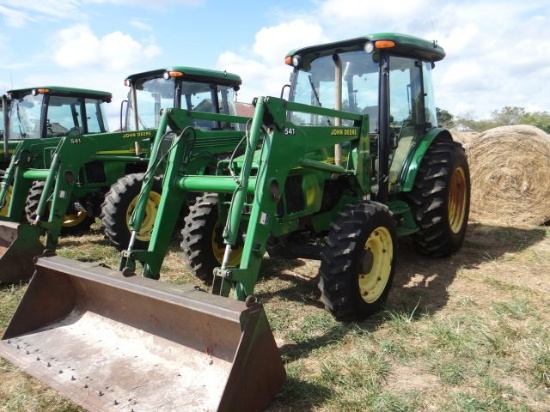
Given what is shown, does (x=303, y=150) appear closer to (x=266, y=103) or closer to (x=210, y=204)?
(x=266, y=103)

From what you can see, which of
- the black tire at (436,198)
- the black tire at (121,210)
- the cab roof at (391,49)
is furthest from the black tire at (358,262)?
the black tire at (121,210)

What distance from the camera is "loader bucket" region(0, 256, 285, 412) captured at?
2502 mm

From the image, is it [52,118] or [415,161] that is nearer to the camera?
[415,161]

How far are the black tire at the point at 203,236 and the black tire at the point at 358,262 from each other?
127 cm

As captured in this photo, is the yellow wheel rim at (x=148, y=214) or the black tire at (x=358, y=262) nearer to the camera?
the black tire at (x=358, y=262)

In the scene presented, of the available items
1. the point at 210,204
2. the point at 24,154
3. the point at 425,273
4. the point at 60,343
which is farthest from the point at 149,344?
the point at 24,154

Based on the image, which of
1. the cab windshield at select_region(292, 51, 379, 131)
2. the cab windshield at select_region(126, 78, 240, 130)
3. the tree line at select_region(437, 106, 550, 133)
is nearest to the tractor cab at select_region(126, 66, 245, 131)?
the cab windshield at select_region(126, 78, 240, 130)

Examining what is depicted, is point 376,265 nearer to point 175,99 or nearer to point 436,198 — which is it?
point 436,198

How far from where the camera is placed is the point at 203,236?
4449mm

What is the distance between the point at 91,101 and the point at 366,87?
5.39 m

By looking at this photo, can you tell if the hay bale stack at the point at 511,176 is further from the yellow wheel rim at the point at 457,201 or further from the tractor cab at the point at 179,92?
the tractor cab at the point at 179,92

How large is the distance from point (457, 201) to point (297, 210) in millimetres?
2573

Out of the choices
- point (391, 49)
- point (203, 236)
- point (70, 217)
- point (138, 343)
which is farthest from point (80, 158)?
point (391, 49)

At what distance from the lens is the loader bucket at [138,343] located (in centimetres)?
250
